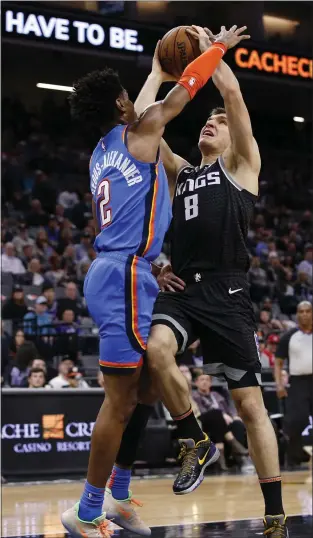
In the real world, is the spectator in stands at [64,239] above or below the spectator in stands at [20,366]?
above

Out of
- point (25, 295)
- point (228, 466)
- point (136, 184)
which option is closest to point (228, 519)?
point (136, 184)

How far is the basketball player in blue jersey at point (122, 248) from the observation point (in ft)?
14.8

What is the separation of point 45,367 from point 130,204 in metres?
6.76

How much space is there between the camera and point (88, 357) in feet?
42.0

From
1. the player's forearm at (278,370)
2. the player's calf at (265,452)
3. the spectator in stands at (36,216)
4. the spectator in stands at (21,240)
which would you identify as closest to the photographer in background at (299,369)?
the player's forearm at (278,370)

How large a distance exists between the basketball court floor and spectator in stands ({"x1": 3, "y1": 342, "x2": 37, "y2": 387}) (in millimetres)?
1788

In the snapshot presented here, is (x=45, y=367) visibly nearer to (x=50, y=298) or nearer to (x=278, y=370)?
(x=50, y=298)

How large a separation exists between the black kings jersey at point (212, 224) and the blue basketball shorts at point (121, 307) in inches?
18.7

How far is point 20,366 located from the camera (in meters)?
11.3

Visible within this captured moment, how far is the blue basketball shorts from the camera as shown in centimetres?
446

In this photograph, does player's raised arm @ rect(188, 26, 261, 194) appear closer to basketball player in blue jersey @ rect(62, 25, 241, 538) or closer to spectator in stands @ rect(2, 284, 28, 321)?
basketball player in blue jersey @ rect(62, 25, 241, 538)

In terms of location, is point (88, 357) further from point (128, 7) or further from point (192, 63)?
point (192, 63)

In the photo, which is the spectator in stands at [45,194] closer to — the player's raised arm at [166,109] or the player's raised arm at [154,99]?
the player's raised arm at [154,99]

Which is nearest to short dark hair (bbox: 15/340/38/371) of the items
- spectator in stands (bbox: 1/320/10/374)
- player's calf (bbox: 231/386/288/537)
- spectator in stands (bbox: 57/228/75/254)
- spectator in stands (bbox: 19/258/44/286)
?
spectator in stands (bbox: 1/320/10/374)
